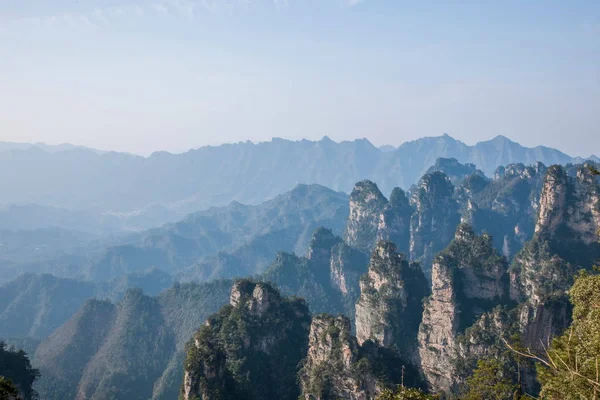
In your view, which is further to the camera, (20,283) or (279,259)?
(20,283)

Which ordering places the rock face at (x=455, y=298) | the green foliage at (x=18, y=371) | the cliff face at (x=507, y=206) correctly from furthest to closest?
1. the cliff face at (x=507, y=206)
2. the rock face at (x=455, y=298)
3. the green foliage at (x=18, y=371)

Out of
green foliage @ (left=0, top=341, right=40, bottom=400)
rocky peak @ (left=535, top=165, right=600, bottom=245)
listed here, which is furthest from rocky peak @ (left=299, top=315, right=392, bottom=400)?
rocky peak @ (left=535, top=165, right=600, bottom=245)

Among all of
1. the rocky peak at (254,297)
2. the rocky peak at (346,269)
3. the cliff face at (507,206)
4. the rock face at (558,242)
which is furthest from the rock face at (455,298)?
the cliff face at (507,206)

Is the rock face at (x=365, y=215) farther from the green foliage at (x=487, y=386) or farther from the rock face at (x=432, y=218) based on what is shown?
the green foliage at (x=487, y=386)

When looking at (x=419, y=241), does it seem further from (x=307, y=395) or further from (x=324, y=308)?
(x=307, y=395)

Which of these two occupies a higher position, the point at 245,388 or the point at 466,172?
the point at 466,172

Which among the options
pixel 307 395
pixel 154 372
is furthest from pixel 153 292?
pixel 307 395
